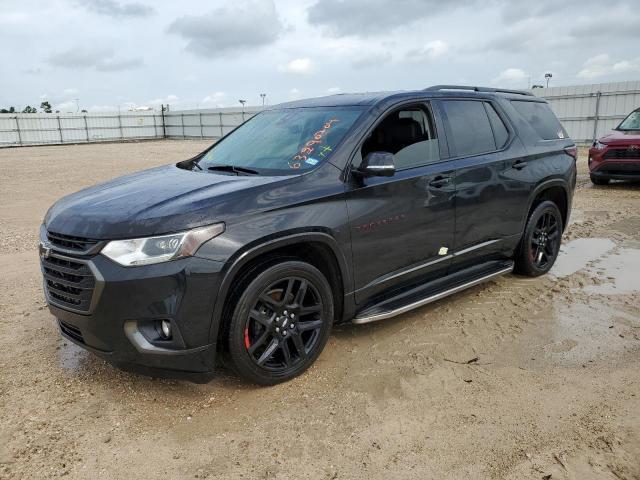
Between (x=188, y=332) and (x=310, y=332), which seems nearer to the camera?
(x=188, y=332)

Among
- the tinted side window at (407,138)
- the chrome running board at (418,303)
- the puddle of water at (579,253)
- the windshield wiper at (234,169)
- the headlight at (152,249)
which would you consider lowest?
the puddle of water at (579,253)

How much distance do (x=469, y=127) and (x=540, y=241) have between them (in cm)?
163

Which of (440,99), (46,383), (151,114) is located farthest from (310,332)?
(151,114)

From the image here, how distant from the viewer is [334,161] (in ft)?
12.1

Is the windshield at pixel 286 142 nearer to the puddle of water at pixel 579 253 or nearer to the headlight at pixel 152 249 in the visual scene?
the headlight at pixel 152 249

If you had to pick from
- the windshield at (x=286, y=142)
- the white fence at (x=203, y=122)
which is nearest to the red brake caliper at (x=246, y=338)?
the windshield at (x=286, y=142)

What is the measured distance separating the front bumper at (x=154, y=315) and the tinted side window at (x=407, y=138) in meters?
1.59

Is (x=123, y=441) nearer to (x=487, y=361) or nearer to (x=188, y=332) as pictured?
(x=188, y=332)

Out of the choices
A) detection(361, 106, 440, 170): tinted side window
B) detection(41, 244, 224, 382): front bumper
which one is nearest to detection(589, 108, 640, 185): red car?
detection(361, 106, 440, 170): tinted side window

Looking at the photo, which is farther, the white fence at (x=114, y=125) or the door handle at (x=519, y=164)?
the white fence at (x=114, y=125)

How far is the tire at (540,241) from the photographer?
5328 mm

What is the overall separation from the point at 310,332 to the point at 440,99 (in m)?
2.27

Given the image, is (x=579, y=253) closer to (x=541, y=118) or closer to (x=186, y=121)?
(x=541, y=118)

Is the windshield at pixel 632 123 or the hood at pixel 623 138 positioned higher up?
the windshield at pixel 632 123
